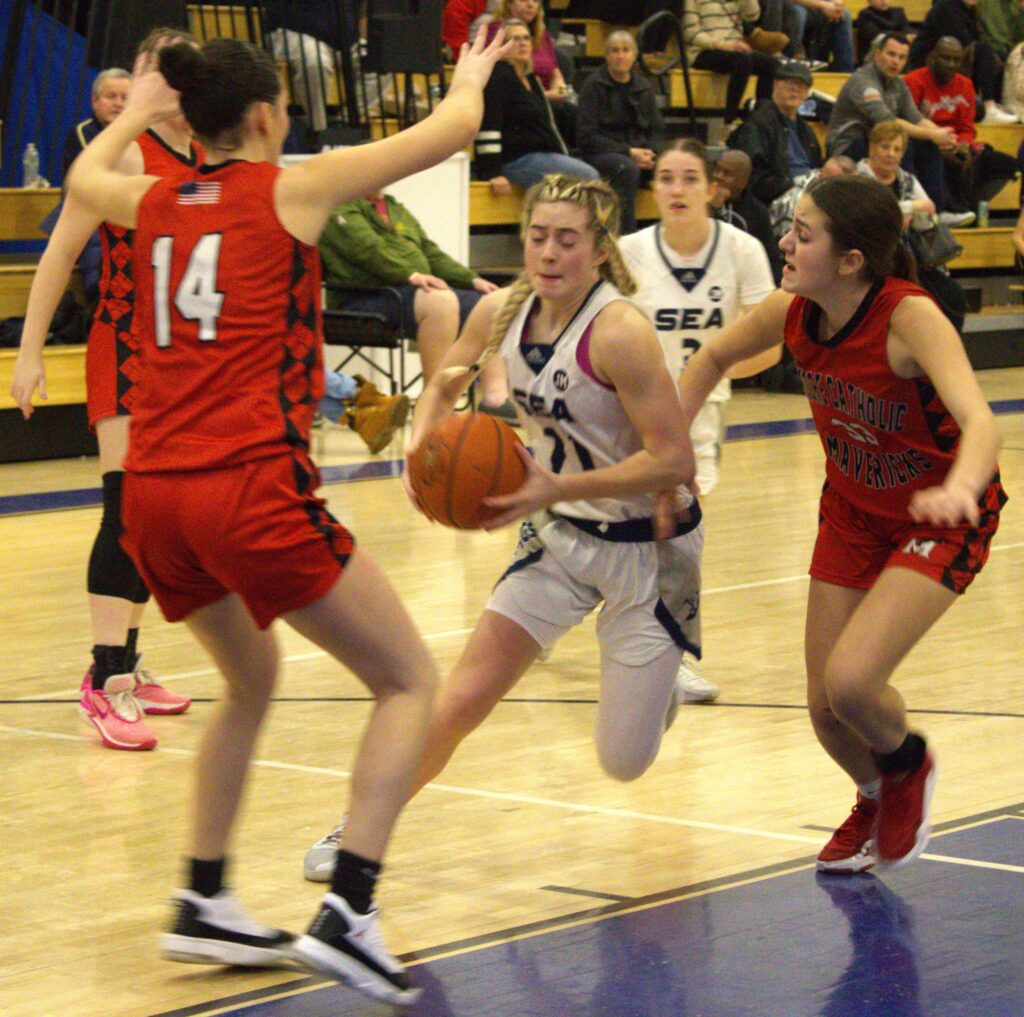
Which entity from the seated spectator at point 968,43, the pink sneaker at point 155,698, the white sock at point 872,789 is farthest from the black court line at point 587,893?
the seated spectator at point 968,43

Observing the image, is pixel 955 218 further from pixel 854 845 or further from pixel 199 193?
pixel 199 193

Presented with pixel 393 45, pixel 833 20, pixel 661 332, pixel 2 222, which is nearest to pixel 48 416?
pixel 2 222

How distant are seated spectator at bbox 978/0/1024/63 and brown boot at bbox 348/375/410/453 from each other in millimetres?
8817

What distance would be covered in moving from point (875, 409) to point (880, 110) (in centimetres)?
1050

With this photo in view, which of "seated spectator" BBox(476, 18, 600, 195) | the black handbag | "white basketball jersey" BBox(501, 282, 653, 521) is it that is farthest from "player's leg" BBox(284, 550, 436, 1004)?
the black handbag

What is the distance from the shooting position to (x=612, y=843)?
393 centimetres

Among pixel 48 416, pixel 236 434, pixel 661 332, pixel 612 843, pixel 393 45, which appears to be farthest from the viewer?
pixel 393 45

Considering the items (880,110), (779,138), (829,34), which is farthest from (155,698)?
(829,34)

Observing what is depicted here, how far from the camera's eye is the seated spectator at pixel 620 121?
12.4 metres

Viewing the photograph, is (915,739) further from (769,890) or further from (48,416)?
(48,416)

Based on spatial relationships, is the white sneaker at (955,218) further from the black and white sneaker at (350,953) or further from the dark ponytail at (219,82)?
the black and white sneaker at (350,953)

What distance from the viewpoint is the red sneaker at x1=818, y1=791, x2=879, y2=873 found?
3.68 metres

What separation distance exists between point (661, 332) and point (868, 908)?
104 inches

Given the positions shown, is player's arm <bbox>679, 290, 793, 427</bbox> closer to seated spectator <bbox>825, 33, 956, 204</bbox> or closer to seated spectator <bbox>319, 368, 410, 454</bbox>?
seated spectator <bbox>319, 368, 410, 454</bbox>
